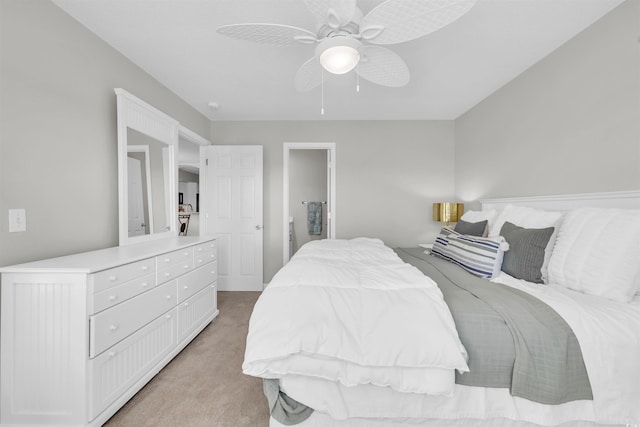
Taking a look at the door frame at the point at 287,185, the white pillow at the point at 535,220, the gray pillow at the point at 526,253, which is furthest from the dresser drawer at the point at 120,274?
the white pillow at the point at 535,220

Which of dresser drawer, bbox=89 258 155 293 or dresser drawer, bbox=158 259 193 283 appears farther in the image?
dresser drawer, bbox=158 259 193 283

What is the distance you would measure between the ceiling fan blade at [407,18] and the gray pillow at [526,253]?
1346 mm

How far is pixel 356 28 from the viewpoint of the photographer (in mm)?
1493

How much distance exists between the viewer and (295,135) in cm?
390

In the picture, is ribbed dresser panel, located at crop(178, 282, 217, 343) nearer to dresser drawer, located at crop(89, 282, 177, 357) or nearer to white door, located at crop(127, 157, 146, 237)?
dresser drawer, located at crop(89, 282, 177, 357)

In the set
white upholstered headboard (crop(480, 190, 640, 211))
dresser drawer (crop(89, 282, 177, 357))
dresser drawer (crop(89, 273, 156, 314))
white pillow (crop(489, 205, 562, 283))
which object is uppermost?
white upholstered headboard (crop(480, 190, 640, 211))

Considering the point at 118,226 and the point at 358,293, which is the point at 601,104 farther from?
the point at 118,226

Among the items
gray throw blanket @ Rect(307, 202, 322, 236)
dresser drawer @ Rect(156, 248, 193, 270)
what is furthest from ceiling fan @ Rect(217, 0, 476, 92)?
gray throw blanket @ Rect(307, 202, 322, 236)

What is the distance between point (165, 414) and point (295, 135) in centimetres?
335

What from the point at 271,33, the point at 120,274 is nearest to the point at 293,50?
the point at 271,33

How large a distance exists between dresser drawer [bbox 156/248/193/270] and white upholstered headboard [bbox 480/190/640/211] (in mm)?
3052

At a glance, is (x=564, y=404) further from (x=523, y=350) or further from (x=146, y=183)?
(x=146, y=183)

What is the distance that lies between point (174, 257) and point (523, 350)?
2.28 meters

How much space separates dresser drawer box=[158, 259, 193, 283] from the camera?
6.45 ft
